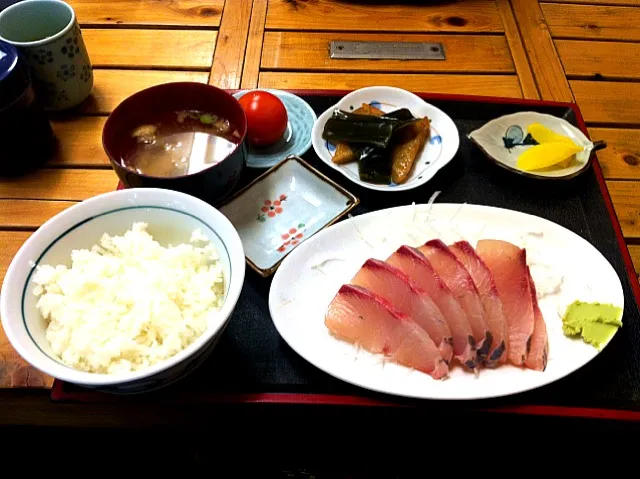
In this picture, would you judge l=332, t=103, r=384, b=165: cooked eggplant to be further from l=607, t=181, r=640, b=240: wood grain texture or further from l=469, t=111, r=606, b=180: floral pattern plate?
l=607, t=181, r=640, b=240: wood grain texture

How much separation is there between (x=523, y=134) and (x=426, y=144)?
1.00ft

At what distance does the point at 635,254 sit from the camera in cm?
152

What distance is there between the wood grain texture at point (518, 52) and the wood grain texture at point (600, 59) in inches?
5.9

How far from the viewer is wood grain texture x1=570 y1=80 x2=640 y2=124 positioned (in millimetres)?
1896

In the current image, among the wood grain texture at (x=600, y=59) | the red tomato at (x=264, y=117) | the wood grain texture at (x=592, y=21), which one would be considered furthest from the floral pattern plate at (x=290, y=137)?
the wood grain texture at (x=592, y=21)

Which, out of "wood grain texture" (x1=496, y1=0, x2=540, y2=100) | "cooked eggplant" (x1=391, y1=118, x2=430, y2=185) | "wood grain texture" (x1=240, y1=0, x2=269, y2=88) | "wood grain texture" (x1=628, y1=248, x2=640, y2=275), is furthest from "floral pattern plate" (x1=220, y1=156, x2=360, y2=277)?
"wood grain texture" (x1=496, y1=0, x2=540, y2=100)

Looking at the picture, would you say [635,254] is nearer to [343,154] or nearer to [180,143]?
[343,154]

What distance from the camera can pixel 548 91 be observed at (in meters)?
1.95

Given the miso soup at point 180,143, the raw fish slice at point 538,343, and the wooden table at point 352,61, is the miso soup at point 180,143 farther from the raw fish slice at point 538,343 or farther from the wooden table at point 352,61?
the raw fish slice at point 538,343

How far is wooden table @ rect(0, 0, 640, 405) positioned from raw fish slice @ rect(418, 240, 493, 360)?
647mm

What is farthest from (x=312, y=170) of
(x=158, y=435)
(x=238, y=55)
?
(x=158, y=435)

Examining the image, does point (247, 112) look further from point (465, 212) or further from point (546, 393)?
point (546, 393)

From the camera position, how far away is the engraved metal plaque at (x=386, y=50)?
2064 millimetres

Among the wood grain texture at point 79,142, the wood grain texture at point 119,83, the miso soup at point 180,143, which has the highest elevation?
the miso soup at point 180,143
